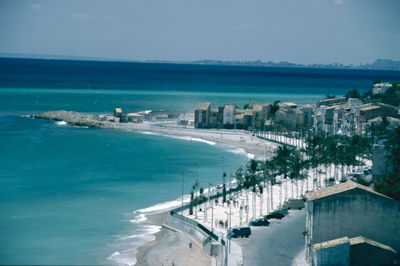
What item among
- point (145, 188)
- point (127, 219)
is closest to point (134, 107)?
point (145, 188)

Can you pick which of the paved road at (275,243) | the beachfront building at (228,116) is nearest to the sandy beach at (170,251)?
the paved road at (275,243)

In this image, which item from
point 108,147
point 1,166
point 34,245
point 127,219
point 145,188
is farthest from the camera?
point 108,147

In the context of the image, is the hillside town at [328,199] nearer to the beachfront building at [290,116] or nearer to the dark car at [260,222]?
the dark car at [260,222]

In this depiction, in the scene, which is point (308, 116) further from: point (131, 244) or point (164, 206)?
point (131, 244)

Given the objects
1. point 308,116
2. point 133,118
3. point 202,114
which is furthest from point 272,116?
point 133,118

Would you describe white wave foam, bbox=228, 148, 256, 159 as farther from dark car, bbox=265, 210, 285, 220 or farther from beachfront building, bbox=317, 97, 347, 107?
dark car, bbox=265, 210, 285, 220

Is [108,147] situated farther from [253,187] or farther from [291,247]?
[291,247]

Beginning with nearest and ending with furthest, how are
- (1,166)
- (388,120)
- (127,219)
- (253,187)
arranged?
1. (127,219)
2. (253,187)
3. (1,166)
4. (388,120)
